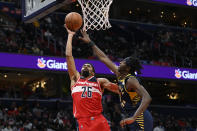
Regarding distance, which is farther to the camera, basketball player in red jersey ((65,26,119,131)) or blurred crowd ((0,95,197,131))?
blurred crowd ((0,95,197,131))

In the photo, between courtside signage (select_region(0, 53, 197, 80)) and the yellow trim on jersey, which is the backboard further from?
courtside signage (select_region(0, 53, 197, 80))

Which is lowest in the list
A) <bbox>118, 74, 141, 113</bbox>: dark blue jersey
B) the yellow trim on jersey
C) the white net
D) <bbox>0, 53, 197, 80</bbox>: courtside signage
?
<bbox>0, 53, 197, 80</bbox>: courtside signage

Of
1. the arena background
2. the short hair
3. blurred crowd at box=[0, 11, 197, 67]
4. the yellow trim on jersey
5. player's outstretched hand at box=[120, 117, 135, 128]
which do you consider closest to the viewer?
player's outstretched hand at box=[120, 117, 135, 128]

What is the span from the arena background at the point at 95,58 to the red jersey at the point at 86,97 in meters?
8.15

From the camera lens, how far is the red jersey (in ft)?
18.3

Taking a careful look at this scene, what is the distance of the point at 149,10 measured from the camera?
24578 mm

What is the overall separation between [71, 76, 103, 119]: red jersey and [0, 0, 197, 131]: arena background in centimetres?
815

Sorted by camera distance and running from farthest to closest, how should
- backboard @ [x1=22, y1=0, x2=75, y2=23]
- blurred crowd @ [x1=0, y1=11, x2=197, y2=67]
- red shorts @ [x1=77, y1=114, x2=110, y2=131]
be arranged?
blurred crowd @ [x1=0, y1=11, x2=197, y2=67]
backboard @ [x1=22, y1=0, x2=75, y2=23]
red shorts @ [x1=77, y1=114, x2=110, y2=131]

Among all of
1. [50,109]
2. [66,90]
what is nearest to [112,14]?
[66,90]

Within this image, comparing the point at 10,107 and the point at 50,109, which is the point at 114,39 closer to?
the point at 50,109

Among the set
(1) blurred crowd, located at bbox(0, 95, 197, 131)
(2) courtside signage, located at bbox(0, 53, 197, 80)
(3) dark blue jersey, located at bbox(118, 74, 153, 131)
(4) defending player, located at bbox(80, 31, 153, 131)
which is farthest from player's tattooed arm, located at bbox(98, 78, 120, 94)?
(2) courtside signage, located at bbox(0, 53, 197, 80)

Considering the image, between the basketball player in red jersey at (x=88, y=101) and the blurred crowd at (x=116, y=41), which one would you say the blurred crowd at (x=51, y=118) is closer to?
the blurred crowd at (x=116, y=41)

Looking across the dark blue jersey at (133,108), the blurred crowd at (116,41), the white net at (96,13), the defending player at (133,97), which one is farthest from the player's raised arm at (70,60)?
the blurred crowd at (116,41)

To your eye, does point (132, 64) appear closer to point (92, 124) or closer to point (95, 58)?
point (92, 124)
